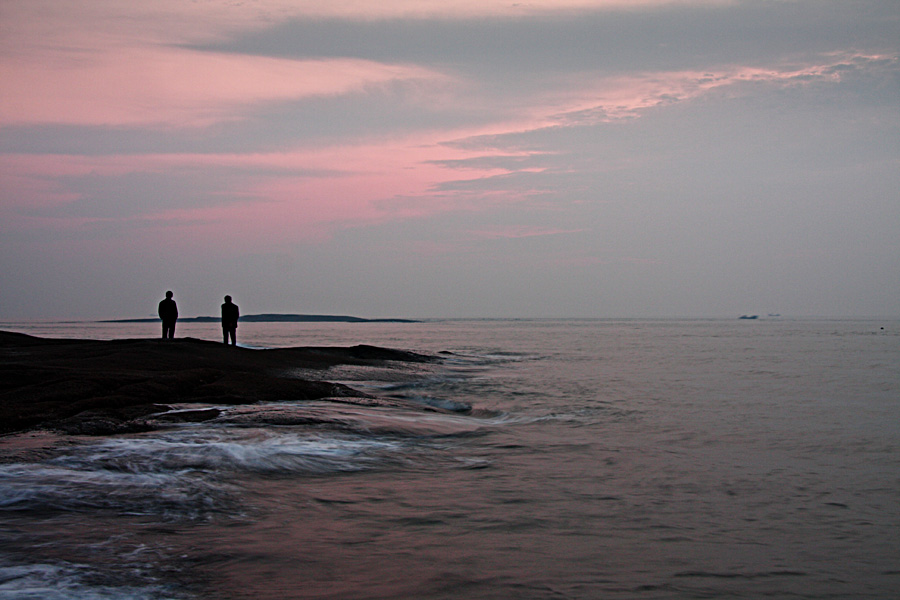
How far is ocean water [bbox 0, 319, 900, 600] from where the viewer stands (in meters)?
4.95

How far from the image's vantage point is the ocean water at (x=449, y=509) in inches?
195

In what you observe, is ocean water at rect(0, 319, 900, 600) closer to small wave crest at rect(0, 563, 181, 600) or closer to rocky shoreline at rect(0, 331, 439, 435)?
small wave crest at rect(0, 563, 181, 600)

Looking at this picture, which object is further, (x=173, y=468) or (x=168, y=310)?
(x=168, y=310)

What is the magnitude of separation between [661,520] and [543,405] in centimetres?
977

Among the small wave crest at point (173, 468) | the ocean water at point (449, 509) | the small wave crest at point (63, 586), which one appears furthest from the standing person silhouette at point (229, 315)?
the small wave crest at point (63, 586)

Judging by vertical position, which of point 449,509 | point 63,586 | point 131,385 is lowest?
point 449,509

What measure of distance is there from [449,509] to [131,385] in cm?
849

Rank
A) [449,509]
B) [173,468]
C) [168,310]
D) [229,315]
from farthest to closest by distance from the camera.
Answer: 1. [229,315]
2. [168,310]
3. [173,468]
4. [449,509]

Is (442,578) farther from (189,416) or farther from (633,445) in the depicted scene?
(189,416)

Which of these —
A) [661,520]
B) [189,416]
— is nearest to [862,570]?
[661,520]

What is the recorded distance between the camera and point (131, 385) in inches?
515

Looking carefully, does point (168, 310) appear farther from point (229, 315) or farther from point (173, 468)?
point (173, 468)

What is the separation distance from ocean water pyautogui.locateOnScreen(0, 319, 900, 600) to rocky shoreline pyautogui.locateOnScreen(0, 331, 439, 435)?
93cm

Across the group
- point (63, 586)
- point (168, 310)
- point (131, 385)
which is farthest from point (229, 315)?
point (63, 586)
